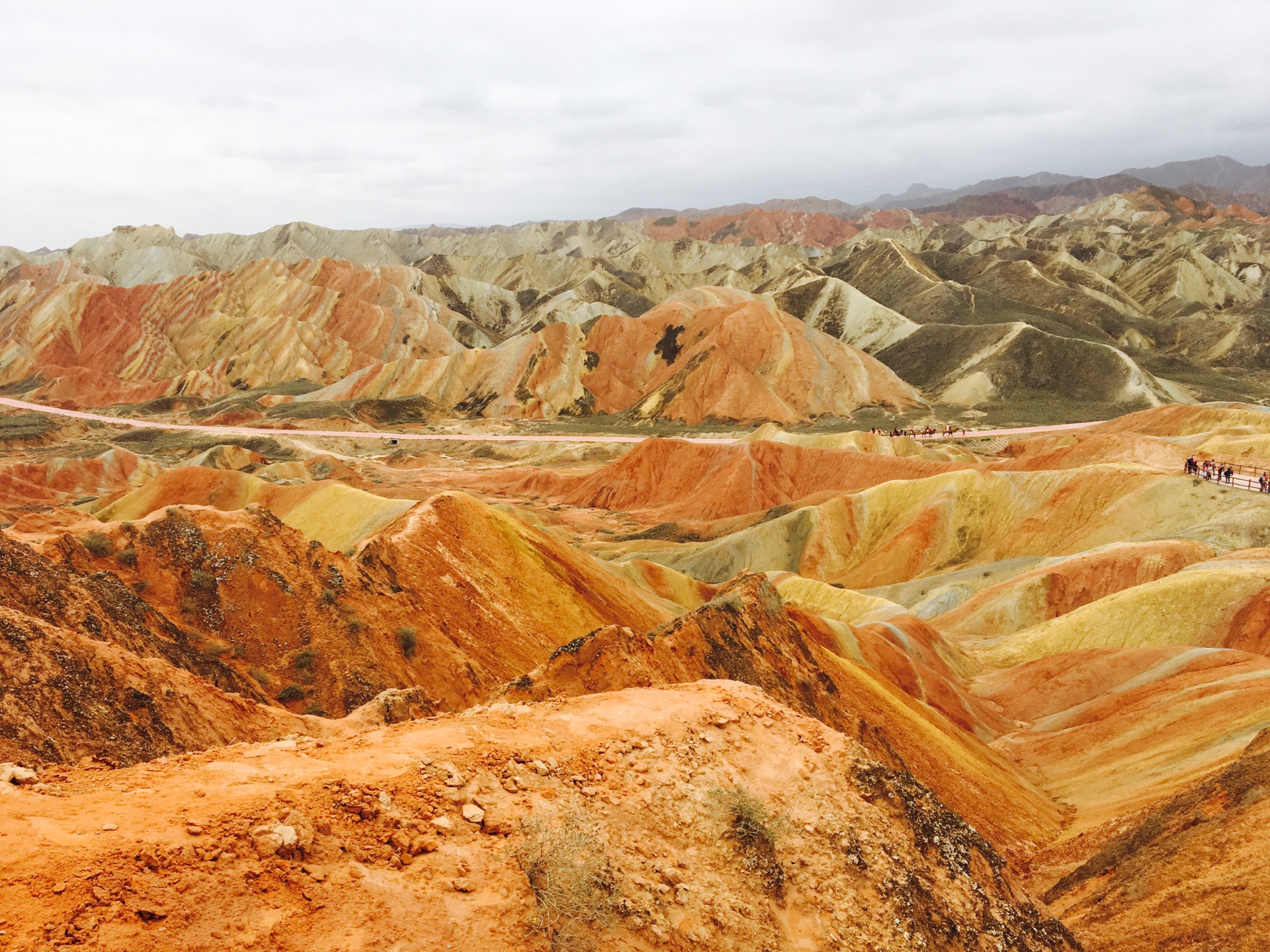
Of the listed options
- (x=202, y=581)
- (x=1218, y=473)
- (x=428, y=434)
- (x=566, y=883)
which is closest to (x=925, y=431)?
(x=1218, y=473)

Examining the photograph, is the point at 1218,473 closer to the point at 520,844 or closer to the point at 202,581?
the point at 520,844

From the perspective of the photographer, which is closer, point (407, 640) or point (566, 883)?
point (566, 883)

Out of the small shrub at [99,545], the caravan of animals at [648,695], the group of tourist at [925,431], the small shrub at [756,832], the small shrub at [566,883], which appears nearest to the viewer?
the small shrub at [566,883]

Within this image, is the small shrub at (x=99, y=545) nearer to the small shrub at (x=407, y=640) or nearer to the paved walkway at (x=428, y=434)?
the small shrub at (x=407, y=640)

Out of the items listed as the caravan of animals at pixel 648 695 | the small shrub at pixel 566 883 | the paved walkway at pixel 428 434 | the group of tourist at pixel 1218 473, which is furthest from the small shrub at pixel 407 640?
the paved walkway at pixel 428 434

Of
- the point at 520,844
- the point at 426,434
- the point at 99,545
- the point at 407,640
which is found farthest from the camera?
the point at 426,434

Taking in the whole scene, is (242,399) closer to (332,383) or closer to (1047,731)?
(332,383)
